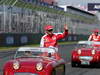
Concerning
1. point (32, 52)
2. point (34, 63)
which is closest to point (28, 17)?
point (32, 52)

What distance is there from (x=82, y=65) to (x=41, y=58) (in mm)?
8184

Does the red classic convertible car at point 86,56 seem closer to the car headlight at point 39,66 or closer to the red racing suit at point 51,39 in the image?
the red racing suit at point 51,39

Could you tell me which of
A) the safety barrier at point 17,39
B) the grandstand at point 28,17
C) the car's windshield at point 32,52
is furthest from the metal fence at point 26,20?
the car's windshield at point 32,52

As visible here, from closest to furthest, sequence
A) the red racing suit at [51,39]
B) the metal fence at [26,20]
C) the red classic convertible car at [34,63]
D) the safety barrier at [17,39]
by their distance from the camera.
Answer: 1. the red classic convertible car at [34,63]
2. the red racing suit at [51,39]
3. the safety barrier at [17,39]
4. the metal fence at [26,20]

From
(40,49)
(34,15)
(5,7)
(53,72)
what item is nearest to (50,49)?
(40,49)

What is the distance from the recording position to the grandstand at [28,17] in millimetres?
40906

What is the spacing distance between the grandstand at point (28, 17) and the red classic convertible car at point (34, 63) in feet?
92.3

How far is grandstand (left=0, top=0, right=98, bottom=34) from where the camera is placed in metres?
40.9

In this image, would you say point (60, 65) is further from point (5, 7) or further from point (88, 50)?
point (5, 7)

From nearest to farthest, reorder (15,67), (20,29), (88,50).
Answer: (15,67)
(88,50)
(20,29)

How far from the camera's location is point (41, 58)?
10.0 meters

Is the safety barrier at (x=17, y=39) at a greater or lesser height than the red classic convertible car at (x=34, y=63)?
lesser

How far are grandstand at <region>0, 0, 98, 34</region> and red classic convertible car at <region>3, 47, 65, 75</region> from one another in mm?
28132

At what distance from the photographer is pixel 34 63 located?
372 inches
